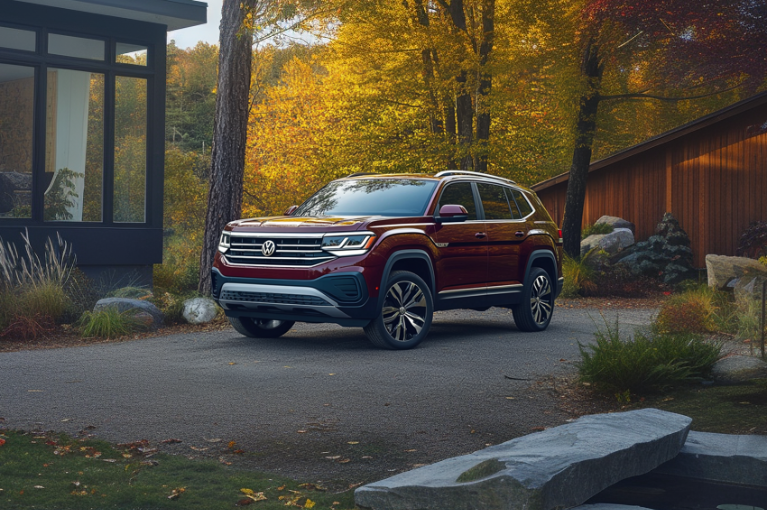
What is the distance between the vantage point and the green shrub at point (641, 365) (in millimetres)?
7766

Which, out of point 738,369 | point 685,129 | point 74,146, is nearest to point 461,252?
point 738,369

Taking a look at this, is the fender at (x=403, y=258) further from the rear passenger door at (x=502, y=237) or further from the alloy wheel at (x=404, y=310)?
the rear passenger door at (x=502, y=237)

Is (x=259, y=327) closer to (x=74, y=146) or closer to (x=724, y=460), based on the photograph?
(x=74, y=146)

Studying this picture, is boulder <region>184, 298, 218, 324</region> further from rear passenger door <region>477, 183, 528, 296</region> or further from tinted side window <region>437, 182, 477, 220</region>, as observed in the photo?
rear passenger door <region>477, 183, 528, 296</region>

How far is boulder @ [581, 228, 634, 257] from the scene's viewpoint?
2309 cm

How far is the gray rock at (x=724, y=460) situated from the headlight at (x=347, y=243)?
15.3 ft

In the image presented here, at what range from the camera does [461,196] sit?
11430 millimetres

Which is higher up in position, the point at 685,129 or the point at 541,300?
the point at 685,129

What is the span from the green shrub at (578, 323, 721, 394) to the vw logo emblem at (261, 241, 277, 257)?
369cm

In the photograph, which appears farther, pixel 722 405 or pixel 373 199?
→ pixel 373 199

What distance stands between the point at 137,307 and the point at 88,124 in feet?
16.9

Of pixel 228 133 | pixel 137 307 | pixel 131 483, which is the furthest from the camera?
pixel 228 133

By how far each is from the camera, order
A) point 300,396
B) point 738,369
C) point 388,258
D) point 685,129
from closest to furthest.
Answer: point 300,396 < point 738,369 < point 388,258 < point 685,129

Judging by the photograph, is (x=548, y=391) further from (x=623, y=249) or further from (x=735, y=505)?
(x=623, y=249)
